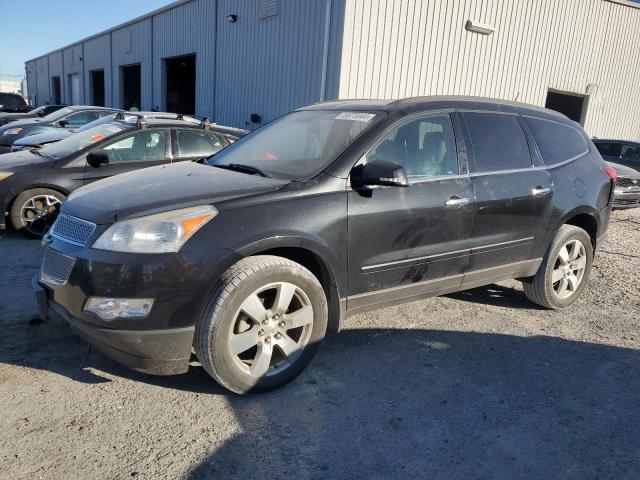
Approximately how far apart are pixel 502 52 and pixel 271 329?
43.1 feet

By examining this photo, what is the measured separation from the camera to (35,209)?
6.33 m

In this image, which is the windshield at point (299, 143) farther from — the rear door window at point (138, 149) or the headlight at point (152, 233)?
the rear door window at point (138, 149)

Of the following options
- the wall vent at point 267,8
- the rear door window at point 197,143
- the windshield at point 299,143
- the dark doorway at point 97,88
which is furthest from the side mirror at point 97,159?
the dark doorway at point 97,88

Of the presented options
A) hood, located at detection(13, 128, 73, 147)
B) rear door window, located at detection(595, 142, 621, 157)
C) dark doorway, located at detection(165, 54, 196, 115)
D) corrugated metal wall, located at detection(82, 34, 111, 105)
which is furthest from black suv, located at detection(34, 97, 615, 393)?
corrugated metal wall, located at detection(82, 34, 111, 105)

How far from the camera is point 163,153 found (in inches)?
268

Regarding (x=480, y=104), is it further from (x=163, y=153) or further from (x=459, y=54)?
(x=459, y=54)

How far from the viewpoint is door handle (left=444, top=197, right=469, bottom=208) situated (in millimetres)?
3754

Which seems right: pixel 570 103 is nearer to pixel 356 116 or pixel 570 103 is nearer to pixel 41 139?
pixel 41 139

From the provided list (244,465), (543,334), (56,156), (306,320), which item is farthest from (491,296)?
(56,156)

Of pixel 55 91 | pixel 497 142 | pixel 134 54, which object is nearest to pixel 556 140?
pixel 497 142

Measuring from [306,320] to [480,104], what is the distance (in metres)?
2.35

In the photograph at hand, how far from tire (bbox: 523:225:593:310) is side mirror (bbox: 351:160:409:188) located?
6.79 feet

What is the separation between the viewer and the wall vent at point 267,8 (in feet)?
43.2

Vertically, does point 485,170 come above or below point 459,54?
below
